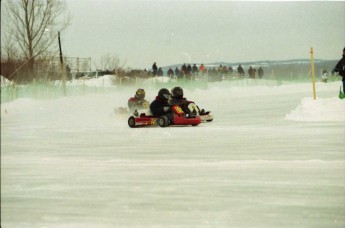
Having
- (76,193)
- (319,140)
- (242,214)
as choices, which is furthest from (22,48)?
(319,140)

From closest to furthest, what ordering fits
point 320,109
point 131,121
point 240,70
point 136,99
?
point 240,70 → point 320,109 → point 136,99 → point 131,121

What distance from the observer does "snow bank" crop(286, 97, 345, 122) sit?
345cm

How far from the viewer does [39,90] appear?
2814 mm

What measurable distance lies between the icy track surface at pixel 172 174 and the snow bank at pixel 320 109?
13 millimetres

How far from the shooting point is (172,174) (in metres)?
3.24

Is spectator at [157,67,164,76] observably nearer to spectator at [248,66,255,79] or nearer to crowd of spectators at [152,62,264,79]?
crowd of spectators at [152,62,264,79]

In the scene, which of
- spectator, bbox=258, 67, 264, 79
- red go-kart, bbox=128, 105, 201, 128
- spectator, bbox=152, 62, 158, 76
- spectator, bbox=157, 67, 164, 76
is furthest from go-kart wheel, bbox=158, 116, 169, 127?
spectator, bbox=258, 67, 264, 79

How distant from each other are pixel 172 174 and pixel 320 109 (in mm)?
1582

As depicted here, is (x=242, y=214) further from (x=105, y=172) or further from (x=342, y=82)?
(x=342, y=82)

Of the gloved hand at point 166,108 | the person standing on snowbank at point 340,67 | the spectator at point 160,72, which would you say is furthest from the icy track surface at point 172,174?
the gloved hand at point 166,108

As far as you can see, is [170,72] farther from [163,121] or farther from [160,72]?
[163,121]

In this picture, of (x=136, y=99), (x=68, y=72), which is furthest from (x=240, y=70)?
(x=136, y=99)

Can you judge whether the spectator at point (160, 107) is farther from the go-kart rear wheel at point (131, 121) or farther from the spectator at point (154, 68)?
the spectator at point (154, 68)

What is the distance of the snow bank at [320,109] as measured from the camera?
136 inches
